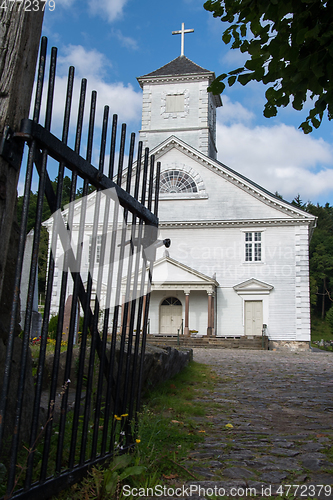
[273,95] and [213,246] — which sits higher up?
[213,246]

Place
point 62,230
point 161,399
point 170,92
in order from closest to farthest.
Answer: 1. point 62,230
2. point 161,399
3. point 170,92

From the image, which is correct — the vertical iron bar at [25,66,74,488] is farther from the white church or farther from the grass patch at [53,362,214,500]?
the white church

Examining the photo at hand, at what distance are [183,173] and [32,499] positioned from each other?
2592 cm

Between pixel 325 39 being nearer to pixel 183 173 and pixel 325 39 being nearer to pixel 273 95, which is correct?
pixel 273 95

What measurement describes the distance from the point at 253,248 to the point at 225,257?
1737 mm

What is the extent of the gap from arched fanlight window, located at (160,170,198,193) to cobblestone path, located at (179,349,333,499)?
66.3 feet

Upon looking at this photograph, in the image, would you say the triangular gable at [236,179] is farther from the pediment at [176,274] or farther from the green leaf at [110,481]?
the green leaf at [110,481]

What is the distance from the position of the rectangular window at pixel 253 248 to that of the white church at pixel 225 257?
0.06 metres

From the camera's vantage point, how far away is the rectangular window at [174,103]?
99.0ft

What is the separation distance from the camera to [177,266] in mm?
25578

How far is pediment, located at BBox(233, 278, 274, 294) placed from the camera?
2495 centimetres

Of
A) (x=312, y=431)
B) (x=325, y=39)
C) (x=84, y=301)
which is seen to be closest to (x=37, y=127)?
(x=84, y=301)

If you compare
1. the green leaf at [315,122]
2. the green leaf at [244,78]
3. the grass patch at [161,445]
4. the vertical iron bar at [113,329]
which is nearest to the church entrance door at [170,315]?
the grass patch at [161,445]


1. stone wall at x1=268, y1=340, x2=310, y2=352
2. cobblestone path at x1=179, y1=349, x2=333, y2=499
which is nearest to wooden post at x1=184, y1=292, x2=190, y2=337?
stone wall at x1=268, y1=340, x2=310, y2=352
